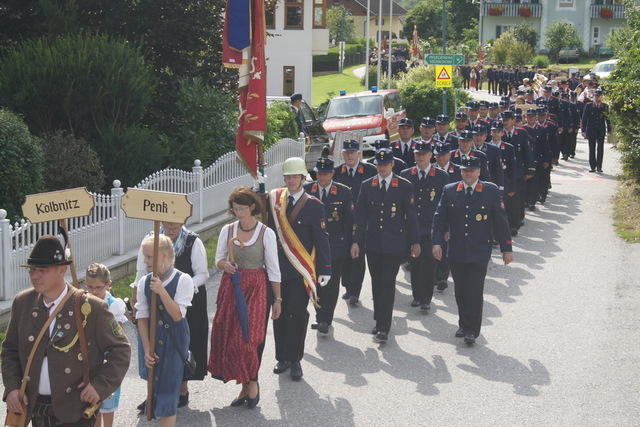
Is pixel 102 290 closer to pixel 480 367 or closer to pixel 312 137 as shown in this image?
pixel 480 367

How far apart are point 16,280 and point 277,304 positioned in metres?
3.38

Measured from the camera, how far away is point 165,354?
7.01 m

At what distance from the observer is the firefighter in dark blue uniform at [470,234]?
32.9ft

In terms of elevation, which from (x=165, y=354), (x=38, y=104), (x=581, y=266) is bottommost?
(x=581, y=266)

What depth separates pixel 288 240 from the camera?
8.86 metres

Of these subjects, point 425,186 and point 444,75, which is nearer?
point 425,186

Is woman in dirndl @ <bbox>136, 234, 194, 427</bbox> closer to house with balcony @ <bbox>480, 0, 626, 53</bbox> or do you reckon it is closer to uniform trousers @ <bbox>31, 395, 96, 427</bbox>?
uniform trousers @ <bbox>31, 395, 96, 427</bbox>

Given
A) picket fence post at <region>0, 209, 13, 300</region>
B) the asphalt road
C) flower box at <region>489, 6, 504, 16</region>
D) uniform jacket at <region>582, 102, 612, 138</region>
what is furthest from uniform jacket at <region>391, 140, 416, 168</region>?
flower box at <region>489, 6, 504, 16</region>

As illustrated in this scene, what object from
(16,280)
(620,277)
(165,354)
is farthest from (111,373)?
(620,277)

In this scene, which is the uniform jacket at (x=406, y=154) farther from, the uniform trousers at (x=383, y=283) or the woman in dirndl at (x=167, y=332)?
the woman in dirndl at (x=167, y=332)

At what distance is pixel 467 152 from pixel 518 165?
3.66m

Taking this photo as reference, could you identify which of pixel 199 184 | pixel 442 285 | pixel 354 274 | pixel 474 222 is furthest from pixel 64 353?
pixel 199 184

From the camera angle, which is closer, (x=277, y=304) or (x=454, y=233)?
(x=277, y=304)

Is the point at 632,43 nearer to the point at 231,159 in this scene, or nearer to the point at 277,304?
the point at 231,159
